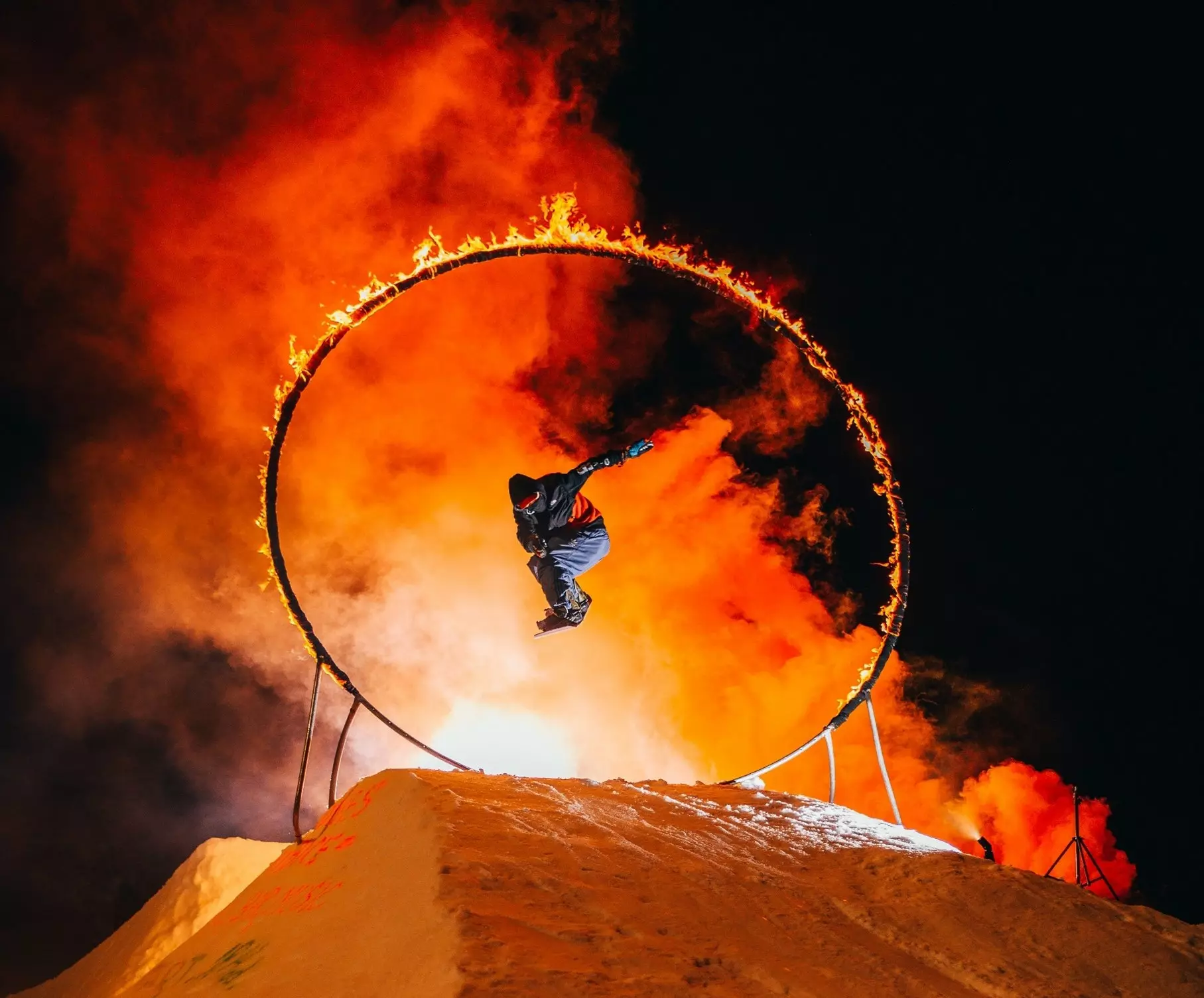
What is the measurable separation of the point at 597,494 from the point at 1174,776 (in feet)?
45.8

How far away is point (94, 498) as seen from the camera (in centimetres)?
1403

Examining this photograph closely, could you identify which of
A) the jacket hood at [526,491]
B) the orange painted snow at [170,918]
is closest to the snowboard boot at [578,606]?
the jacket hood at [526,491]

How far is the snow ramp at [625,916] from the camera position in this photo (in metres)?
2.73

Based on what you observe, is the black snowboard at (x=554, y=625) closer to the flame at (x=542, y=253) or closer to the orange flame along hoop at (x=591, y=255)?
the orange flame along hoop at (x=591, y=255)

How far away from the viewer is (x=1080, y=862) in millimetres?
10148

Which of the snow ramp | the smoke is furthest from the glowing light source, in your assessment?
the snow ramp

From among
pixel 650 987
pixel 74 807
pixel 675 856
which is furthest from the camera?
pixel 74 807

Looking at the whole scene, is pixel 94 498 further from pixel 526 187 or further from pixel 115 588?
pixel 526 187

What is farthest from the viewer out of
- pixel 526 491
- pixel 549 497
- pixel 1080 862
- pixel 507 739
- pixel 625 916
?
pixel 507 739

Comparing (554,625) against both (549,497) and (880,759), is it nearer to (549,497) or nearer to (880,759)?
(549,497)

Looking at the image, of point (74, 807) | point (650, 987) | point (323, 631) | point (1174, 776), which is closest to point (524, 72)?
point (323, 631)

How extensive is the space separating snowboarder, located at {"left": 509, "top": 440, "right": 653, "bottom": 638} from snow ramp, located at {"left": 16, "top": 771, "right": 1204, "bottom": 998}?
3478 millimetres

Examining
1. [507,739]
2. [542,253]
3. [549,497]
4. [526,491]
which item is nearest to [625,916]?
[526,491]

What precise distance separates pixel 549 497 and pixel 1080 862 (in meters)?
8.95
